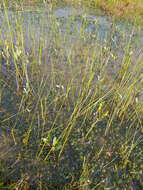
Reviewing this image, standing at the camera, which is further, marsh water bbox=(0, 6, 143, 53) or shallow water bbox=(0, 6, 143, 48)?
shallow water bbox=(0, 6, 143, 48)

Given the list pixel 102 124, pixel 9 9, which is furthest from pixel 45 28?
pixel 102 124

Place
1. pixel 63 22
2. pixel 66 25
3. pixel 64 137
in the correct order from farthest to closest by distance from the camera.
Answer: pixel 63 22 → pixel 66 25 → pixel 64 137

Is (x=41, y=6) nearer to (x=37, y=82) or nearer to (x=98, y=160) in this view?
(x=37, y=82)

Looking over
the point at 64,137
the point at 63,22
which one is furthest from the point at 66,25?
the point at 64,137

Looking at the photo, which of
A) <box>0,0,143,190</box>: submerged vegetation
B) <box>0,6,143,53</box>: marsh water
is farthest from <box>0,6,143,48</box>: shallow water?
<box>0,0,143,190</box>: submerged vegetation

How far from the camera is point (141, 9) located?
595cm

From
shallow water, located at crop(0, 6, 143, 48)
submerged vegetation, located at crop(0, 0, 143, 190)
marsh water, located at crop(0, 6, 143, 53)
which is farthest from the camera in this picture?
shallow water, located at crop(0, 6, 143, 48)

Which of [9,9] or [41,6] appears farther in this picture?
[41,6]

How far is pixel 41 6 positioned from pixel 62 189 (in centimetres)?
478

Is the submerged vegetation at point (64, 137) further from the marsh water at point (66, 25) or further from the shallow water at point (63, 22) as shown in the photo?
the shallow water at point (63, 22)

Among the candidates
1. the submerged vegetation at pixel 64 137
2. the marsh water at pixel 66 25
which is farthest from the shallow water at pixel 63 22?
the submerged vegetation at pixel 64 137

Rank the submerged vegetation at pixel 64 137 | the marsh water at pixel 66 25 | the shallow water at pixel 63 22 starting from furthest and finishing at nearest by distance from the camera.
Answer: the shallow water at pixel 63 22
the marsh water at pixel 66 25
the submerged vegetation at pixel 64 137

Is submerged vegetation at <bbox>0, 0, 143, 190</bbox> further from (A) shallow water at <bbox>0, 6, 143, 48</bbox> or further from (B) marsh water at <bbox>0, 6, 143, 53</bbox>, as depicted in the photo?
(A) shallow water at <bbox>0, 6, 143, 48</bbox>

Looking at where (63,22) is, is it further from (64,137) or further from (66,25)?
(64,137)
